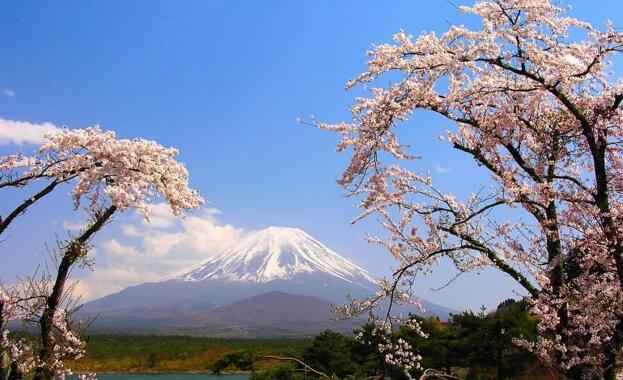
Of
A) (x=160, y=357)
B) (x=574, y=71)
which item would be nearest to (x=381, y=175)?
(x=574, y=71)

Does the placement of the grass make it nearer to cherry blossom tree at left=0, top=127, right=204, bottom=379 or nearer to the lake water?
the lake water

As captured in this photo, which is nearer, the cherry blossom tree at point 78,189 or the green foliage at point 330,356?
the cherry blossom tree at point 78,189

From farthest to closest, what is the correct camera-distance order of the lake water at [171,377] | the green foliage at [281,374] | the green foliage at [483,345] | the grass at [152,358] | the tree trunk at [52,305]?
the grass at [152,358] < the lake water at [171,377] < the green foliage at [483,345] < the green foliage at [281,374] < the tree trunk at [52,305]

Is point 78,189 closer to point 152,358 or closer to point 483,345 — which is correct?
point 483,345

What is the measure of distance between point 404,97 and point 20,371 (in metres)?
4.55

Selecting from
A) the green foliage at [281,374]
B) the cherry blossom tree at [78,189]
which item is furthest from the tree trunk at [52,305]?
the green foliage at [281,374]

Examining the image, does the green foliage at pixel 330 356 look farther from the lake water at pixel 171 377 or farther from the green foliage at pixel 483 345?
the lake water at pixel 171 377

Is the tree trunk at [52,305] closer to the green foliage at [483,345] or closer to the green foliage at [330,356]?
the green foliage at [330,356]

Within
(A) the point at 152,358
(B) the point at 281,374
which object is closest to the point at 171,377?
(A) the point at 152,358

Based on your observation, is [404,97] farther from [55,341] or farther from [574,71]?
[55,341]

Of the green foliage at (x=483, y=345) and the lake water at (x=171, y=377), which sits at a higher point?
the green foliage at (x=483, y=345)

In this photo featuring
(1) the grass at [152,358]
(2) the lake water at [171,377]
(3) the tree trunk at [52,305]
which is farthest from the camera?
(1) the grass at [152,358]

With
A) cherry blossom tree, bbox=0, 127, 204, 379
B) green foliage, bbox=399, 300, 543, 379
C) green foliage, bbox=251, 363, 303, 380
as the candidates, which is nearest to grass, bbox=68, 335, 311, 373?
green foliage, bbox=399, 300, 543, 379

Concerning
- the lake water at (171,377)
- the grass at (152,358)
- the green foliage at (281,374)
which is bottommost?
the lake water at (171,377)
